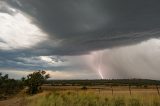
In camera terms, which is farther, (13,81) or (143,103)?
(13,81)

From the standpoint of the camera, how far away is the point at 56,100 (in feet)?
88.3

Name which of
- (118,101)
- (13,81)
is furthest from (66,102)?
(13,81)

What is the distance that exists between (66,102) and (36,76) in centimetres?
4219

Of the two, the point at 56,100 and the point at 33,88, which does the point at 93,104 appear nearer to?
the point at 56,100

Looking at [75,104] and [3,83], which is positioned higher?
[3,83]

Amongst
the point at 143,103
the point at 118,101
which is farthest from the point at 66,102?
the point at 143,103

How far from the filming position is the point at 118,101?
981 inches

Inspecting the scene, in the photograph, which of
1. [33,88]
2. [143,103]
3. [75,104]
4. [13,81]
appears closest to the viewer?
[143,103]

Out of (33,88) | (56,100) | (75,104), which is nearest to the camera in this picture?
(75,104)

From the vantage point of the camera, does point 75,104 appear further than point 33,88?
No

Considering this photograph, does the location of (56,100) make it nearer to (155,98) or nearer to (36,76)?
(155,98)

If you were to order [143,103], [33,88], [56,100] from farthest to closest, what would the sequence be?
[33,88], [56,100], [143,103]

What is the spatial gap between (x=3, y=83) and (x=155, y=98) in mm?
62546

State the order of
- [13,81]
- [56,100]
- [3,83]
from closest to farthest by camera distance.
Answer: [56,100] → [3,83] → [13,81]
